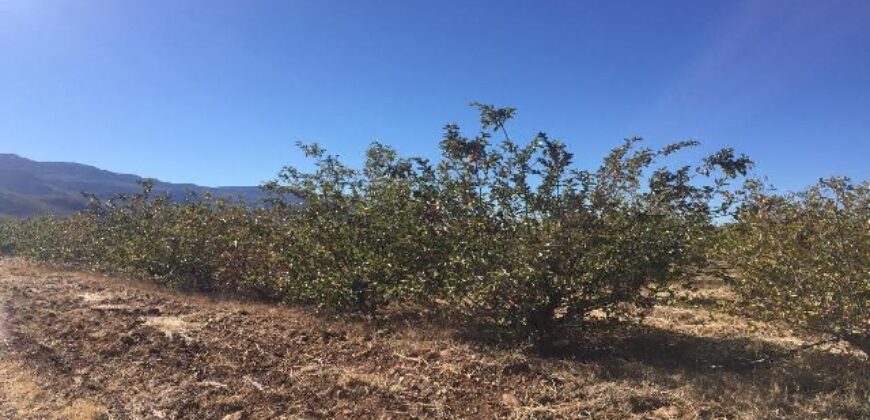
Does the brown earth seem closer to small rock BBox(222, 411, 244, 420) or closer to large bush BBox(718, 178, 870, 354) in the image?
small rock BBox(222, 411, 244, 420)

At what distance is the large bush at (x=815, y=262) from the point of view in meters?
5.58

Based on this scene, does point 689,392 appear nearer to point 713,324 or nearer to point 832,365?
point 832,365

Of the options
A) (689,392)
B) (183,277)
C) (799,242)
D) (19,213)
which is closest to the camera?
(689,392)

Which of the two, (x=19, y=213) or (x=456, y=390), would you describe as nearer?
(x=456, y=390)

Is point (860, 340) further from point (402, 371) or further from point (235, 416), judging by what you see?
point (235, 416)

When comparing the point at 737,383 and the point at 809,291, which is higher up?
the point at 809,291

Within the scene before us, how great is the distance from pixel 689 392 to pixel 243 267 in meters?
9.72

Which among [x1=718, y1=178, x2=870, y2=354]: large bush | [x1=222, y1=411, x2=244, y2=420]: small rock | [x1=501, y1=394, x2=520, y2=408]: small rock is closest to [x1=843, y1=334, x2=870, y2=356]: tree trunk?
[x1=718, y1=178, x2=870, y2=354]: large bush

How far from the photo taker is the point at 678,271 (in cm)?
689

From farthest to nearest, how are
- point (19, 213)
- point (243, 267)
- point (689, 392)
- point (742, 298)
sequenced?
point (19, 213) → point (243, 267) → point (742, 298) → point (689, 392)

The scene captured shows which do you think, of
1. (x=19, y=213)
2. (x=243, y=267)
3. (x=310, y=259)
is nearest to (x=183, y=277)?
(x=243, y=267)

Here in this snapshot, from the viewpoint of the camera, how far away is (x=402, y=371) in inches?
271

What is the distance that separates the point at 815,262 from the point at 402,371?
398 centimetres

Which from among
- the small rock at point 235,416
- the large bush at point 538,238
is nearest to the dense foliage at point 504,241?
the large bush at point 538,238
